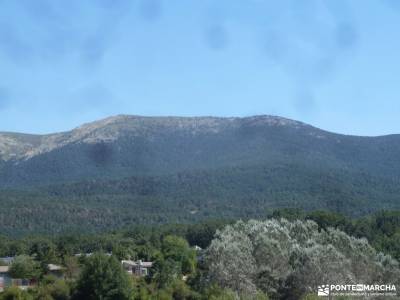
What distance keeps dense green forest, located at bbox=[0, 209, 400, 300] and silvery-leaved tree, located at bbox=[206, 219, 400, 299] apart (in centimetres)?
4

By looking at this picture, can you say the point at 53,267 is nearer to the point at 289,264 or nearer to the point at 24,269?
the point at 24,269

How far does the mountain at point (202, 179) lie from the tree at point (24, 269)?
5586cm

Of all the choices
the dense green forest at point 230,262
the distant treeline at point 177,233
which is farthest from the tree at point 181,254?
the distant treeline at point 177,233

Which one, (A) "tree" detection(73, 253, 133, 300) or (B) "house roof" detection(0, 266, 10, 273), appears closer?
(A) "tree" detection(73, 253, 133, 300)

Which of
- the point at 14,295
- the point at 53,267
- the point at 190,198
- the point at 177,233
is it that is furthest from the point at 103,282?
the point at 190,198

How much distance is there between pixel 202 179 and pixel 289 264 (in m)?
110

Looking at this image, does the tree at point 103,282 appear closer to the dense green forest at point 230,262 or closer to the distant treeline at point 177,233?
the dense green forest at point 230,262

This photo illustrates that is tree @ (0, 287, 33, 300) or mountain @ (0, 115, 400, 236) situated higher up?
mountain @ (0, 115, 400, 236)

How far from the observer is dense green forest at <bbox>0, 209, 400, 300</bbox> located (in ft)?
113

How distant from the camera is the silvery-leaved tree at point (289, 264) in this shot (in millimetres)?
33562

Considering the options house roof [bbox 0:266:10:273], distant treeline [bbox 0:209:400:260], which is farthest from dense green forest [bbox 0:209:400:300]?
house roof [bbox 0:266:10:273]

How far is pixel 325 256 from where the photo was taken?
1329 inches

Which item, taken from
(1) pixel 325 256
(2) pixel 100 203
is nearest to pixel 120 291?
(1) pixel 325 256

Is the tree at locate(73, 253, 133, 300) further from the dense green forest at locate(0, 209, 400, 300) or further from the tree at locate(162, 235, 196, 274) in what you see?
the tree at locate(162, 235, 196, 274)
